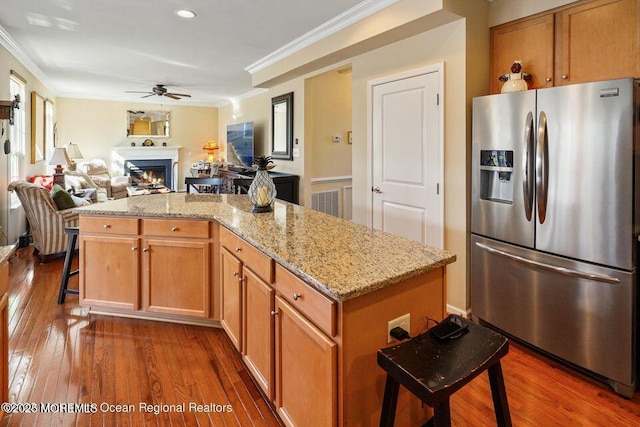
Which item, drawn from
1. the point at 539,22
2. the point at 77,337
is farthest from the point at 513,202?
the point at 77,337

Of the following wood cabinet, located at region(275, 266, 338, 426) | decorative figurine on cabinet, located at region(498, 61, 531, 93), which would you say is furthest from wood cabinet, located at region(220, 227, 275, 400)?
decorative figurine on cabinet, located at region(498, 61, 531, 93)

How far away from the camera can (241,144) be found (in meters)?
7.34

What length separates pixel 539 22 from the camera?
2.62 m

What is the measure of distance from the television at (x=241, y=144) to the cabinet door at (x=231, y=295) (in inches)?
185

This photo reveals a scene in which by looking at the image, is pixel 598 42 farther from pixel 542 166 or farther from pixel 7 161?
pixel 7 161

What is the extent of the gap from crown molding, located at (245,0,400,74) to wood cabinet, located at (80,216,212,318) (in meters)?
2.19

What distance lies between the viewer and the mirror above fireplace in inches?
363

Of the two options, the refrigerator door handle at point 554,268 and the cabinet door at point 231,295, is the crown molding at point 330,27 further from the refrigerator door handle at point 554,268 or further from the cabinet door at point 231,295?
the cabinet door at point 231,295

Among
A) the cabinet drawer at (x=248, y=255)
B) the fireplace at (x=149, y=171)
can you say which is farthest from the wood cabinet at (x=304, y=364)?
the fireplace at (x=149, y=171)

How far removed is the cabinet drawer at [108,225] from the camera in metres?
2.70

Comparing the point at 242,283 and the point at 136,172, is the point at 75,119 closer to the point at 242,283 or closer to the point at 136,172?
the point at 136,172

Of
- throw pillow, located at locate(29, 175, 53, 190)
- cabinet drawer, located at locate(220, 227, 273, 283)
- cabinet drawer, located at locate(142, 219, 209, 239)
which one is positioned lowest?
cabinet drawer, located at locate(220, 227, 273, 283)

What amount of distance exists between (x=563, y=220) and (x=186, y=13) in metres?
3.38

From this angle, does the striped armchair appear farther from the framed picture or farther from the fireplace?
the fireplace
